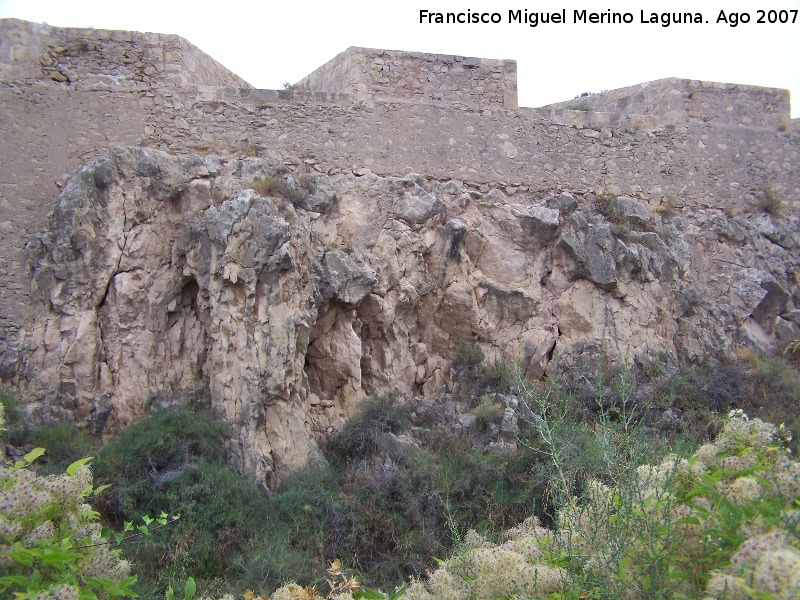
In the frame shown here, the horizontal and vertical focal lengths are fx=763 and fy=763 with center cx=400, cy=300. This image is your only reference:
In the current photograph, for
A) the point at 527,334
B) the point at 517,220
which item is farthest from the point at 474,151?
the point at 527,334

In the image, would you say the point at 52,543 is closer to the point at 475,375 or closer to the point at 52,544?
the point at 52,544

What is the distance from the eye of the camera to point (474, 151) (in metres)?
9.34

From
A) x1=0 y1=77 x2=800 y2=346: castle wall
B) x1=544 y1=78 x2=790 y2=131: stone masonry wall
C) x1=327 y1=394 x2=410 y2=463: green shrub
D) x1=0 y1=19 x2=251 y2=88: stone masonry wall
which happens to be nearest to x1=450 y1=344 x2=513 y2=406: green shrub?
x1=327 y1=394 x2=410 y2=463: green shrub

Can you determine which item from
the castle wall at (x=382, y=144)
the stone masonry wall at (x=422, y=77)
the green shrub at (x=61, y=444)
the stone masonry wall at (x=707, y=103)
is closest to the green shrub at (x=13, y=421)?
the green shrub at (x=61, y=444)

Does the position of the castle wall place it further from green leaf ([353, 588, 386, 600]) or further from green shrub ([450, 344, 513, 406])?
green leaf ([353, 588, 386, 600])

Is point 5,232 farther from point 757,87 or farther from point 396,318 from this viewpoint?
point 757,87

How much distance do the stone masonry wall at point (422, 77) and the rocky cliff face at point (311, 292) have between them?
1231 millimetres

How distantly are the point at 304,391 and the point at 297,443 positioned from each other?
54 centimetres

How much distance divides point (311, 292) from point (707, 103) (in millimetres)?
6443

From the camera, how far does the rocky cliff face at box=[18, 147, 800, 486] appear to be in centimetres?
749

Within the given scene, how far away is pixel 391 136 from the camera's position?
9117 millimetres

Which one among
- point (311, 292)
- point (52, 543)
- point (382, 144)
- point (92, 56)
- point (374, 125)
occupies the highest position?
point (92, 56)

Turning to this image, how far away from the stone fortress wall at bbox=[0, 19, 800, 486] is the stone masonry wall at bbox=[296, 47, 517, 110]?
0.02 meters

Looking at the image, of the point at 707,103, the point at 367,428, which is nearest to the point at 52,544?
the point at 367,428
